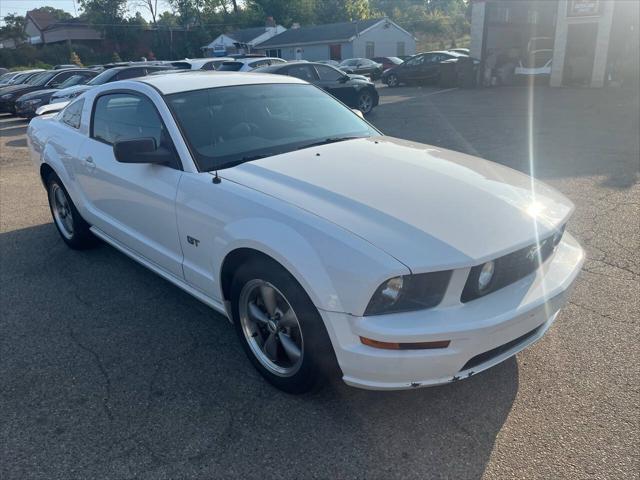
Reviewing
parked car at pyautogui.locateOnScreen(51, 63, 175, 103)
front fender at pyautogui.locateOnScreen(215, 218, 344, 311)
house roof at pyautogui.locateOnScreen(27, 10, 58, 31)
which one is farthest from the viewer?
house roof at pyautogui.locateOnScreen(27, 10, 58, 31)

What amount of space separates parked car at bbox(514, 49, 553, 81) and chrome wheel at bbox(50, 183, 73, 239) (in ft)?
67.8

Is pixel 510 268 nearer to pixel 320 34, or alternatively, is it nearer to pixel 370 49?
pixel 370 49

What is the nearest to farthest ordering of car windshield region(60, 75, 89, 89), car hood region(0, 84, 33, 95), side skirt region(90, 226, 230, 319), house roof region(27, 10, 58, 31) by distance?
side skirt region(90, 226, 230, 319), car windshield region(60, 75, 89, 89), car hood region(0, 84, 33, 95), house roof region(27, 10, 58, 31)

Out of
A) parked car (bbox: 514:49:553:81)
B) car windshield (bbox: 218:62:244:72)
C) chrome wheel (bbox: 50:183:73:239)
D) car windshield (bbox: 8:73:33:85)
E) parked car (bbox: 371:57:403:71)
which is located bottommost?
parked car (bbox: 371:57:403:71)

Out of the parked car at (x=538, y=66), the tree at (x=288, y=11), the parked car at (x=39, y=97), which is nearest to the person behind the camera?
the parked car at (x=39, y=97)

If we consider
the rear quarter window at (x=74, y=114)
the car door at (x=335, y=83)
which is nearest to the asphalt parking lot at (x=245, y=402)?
the rear quarter window at (x=74, y=114)

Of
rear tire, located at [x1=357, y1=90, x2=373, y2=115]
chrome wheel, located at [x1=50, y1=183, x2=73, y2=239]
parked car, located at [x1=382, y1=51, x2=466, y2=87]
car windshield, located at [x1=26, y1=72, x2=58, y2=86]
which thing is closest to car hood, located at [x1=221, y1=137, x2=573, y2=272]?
chrome wheel, located at [x1=50, y1=183, x2=73, y2=239]

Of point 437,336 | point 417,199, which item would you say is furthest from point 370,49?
point 437,336

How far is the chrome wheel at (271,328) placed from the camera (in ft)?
9.21

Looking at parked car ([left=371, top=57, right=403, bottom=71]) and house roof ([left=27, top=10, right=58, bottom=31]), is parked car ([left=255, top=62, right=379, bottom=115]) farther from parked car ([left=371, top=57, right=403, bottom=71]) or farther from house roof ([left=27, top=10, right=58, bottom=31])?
house roof ([left=27, top=10, right=58, bottom=31])

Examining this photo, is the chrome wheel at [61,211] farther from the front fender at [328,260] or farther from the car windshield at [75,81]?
the car windshield at [75,81]

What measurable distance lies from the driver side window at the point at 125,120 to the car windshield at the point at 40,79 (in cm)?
1602

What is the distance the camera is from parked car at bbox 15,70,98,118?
15797 mm

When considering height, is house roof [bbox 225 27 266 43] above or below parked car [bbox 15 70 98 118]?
above
